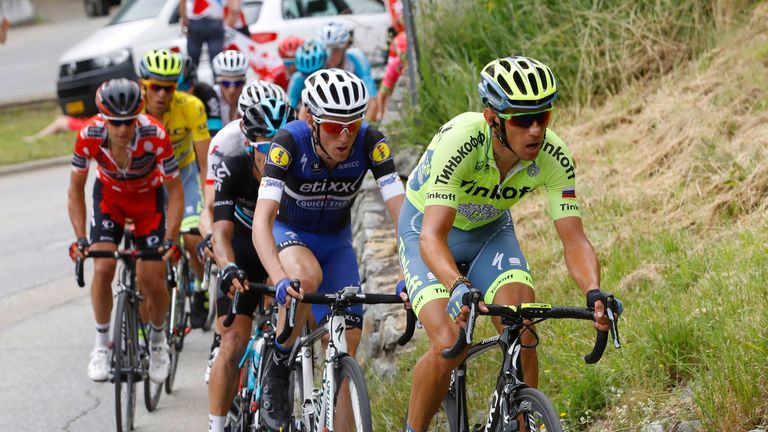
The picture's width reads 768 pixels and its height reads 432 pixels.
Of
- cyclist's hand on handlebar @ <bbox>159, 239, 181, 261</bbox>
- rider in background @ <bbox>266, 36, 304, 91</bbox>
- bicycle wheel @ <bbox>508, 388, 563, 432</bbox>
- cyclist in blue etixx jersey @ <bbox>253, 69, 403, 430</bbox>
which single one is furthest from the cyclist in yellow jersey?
bicycle wheel @ <bbox>508, 388, 563, 432</bbox>

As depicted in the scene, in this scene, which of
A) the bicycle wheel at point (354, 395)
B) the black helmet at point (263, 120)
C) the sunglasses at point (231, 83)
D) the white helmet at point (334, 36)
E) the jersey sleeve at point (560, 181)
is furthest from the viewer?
the white helmet at point (334, 36)

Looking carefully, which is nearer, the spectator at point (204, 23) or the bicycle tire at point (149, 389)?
the bicycle tire at point (149, 389)

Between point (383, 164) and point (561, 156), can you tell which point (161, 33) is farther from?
point (561, 156)

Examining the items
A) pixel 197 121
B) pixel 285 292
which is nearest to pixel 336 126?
pixel 285 292

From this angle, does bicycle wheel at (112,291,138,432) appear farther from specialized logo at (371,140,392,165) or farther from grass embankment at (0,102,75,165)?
grass embankment at (0,102,75,165)

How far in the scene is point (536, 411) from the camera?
14.6 feet

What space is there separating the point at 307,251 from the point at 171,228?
2039mm

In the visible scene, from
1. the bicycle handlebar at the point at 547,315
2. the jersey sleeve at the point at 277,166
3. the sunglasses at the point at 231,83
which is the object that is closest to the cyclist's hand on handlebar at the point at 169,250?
the jersey sleeve at the point at 277,166

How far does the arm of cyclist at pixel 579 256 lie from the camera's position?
4.88 meters

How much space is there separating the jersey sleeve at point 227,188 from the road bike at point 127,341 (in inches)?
49.7

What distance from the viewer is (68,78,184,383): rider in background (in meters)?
7.67

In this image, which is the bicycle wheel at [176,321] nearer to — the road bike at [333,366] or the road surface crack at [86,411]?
the road surface crack at [86,411]

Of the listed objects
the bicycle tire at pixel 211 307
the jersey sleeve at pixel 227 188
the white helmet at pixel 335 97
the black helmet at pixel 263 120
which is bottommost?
the bicycle tire at pixel 211 307

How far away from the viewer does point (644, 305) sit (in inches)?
242
